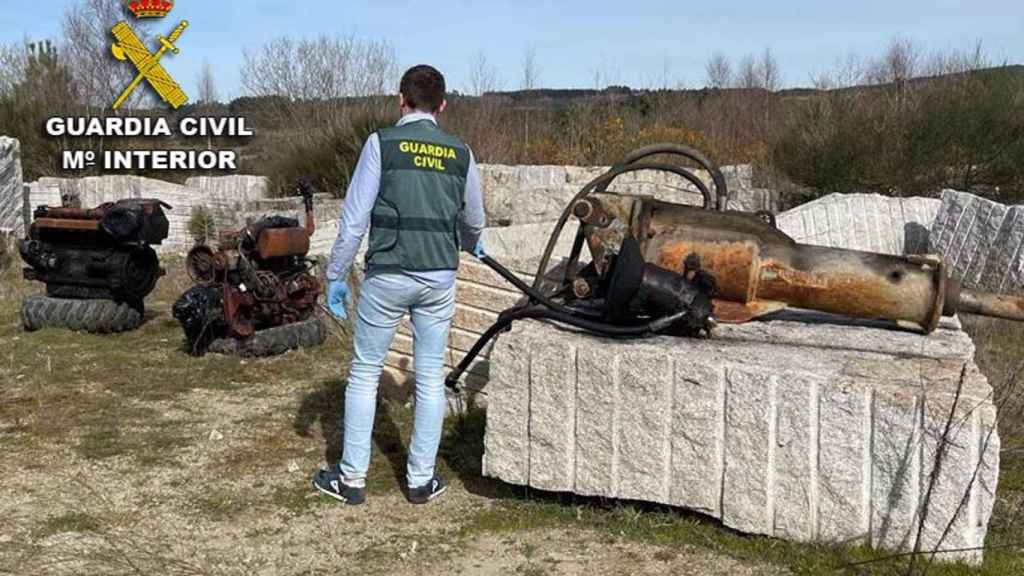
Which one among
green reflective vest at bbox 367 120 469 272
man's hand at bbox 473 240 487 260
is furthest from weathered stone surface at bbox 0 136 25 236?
green reflective vest at bbox 367 120 469 272

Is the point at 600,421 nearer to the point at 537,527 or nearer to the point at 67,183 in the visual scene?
the point at 537,527

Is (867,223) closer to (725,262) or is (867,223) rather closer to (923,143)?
(923,143)

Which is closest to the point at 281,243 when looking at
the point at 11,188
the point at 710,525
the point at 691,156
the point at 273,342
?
the point at 273,342

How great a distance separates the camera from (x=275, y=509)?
443cm

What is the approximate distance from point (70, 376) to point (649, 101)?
13.6m

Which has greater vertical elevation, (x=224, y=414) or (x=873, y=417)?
(x=873, y=417)

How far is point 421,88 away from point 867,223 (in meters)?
6.52

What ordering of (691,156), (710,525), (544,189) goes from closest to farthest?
(710,525)
(691,156)
(544,189)

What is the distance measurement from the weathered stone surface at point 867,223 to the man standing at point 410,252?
5.81 m

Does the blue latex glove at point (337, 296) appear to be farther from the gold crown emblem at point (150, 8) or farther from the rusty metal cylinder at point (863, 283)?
the gold crown emblem at point (150, 8)

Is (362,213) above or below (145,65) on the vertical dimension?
below

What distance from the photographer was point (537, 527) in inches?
164

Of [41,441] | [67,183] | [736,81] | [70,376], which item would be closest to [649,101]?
[736,81]

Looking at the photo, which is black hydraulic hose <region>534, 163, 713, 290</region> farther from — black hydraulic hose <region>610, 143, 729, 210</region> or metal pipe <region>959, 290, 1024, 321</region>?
metal pipe <region>959, 290, 1024, 321</region>
